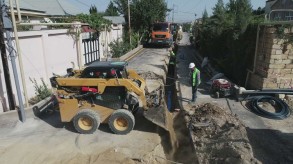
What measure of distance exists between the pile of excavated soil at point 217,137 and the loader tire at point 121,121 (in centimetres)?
175

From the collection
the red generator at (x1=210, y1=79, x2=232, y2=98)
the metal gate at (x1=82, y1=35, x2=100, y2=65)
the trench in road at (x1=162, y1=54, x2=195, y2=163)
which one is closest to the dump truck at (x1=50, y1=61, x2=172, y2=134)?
the trench in road at (x1=162, y1=54, x2=195, y2=163)

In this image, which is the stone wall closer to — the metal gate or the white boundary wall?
the white boundary wall

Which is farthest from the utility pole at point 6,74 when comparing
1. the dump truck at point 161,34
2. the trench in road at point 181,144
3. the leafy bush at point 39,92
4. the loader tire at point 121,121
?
the dump truck at point 161,34

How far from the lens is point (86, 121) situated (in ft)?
25.8

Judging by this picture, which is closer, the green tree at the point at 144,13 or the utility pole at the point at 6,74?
the utility pole at the point at 6,74

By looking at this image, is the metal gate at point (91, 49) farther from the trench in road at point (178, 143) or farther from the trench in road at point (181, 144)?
the trench in road at point (178, 143)

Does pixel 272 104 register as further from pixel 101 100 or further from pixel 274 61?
pixel 101 100

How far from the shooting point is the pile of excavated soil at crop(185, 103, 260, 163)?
6164 mm

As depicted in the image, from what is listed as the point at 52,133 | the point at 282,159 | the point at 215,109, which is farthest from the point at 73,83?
the point at 282,159

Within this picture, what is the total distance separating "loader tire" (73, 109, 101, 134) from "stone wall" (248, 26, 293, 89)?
6734 mm

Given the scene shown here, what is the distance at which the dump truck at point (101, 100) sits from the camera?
7637 mm

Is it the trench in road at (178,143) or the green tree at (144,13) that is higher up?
the green tree at (144,13)

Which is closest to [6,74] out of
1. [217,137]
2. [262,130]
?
[217,137]

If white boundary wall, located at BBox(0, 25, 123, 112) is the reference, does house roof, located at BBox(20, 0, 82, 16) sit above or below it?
above
